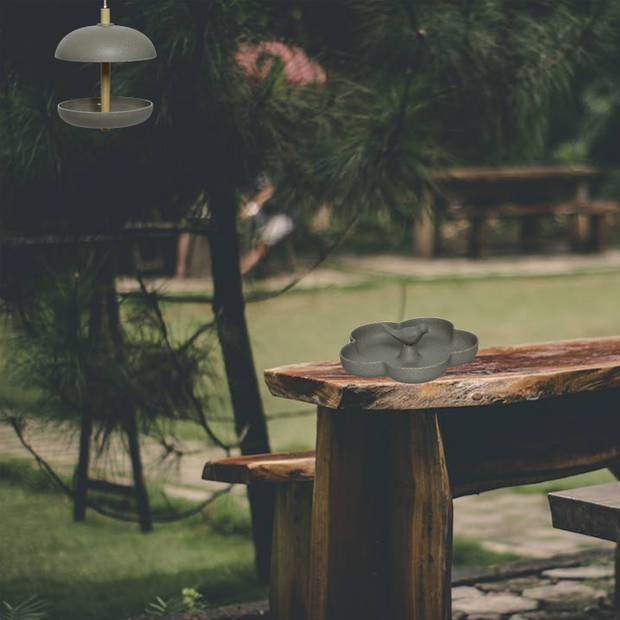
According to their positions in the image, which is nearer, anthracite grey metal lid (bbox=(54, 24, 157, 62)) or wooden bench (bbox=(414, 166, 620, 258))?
anthracite grey metal lid (bbox=(54, 24, 157, 62))

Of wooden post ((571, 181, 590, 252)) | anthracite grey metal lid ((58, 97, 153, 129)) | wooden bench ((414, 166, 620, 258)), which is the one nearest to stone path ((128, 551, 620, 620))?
anthracite grey metal lid ((58, 97, 153, 129))

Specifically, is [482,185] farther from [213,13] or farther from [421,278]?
[213,13]

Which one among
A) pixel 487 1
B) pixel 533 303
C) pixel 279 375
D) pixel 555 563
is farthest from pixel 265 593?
pixel 533 303

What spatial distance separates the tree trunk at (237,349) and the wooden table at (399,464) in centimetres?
104

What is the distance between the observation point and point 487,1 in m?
4.29

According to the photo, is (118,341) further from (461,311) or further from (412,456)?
(461,311)

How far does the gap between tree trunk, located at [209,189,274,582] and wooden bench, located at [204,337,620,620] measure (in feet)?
3.27

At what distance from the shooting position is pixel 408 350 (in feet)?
9.91

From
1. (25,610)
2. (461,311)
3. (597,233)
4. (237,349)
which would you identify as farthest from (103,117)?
(597,233)

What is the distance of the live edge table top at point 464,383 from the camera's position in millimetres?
2863

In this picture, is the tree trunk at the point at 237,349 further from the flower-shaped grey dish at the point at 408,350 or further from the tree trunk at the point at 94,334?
the flower-shaped grey dish at the point at 408,350

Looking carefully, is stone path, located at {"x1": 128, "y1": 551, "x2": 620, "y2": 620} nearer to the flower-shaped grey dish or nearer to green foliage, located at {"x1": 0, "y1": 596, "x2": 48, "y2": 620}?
green foliage, located at {"x1": 0, "y1": 596, "x2": 48, "y2": 620}

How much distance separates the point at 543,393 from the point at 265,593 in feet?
5.02

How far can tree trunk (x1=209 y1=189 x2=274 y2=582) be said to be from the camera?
4.23 m
